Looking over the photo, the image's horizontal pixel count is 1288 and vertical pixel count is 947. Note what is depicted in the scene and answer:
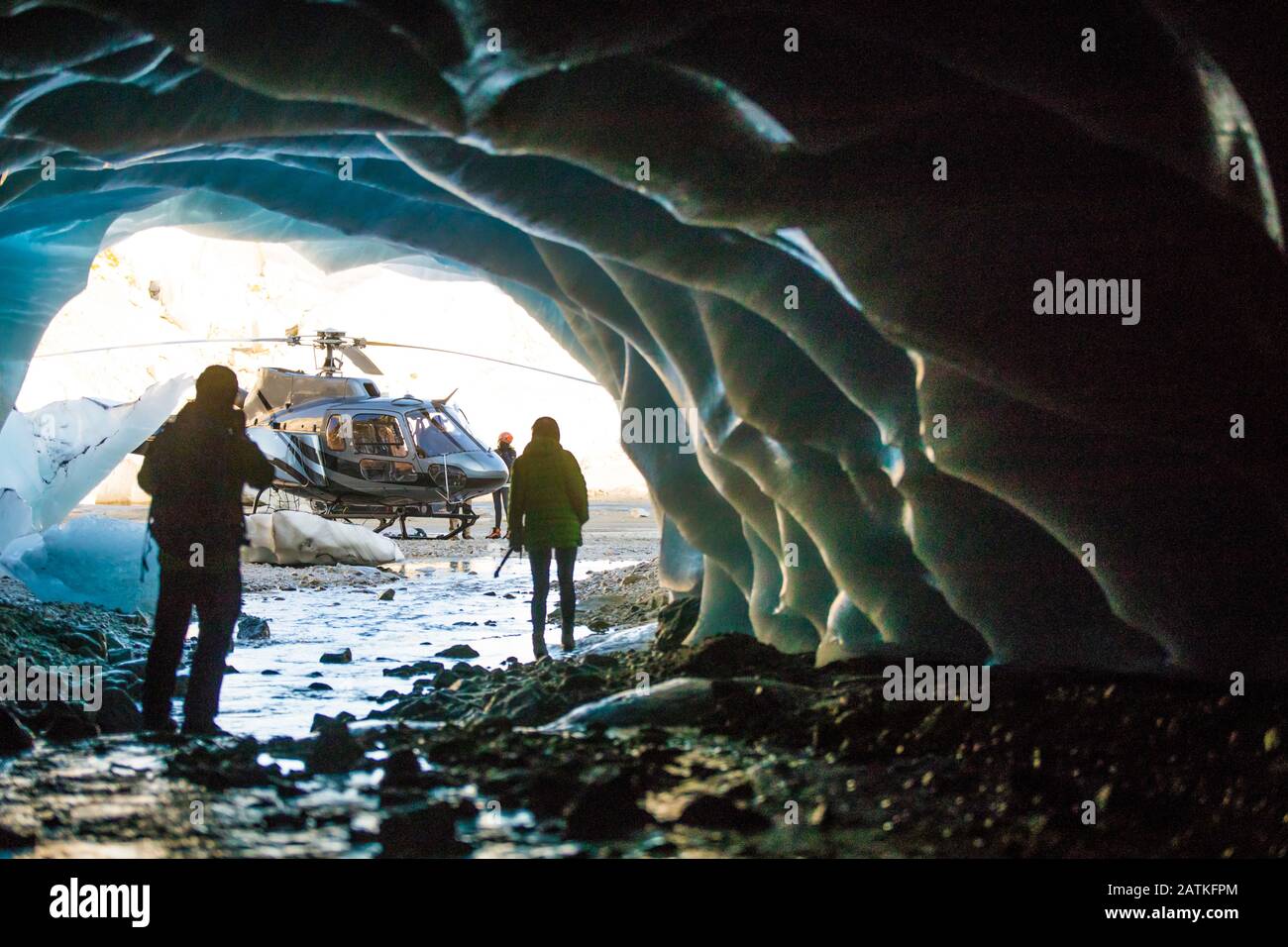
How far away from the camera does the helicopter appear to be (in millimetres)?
13531

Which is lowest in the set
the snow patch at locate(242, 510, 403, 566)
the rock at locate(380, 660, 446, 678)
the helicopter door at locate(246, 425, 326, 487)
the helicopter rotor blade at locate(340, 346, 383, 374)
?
the rock at locate(380, 660, 446, 678)

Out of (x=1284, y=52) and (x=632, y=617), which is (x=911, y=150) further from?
(x=632, y=617)

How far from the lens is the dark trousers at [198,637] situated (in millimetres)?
4066

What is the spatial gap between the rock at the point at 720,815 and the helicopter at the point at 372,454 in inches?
398

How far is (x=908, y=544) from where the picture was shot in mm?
5332

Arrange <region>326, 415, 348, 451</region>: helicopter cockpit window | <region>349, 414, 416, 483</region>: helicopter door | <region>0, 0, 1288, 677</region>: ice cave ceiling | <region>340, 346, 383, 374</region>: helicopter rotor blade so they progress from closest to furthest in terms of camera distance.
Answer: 1. <region>0, 0, 1288, 677</region>: ice cave ceiling
2. <region>326, 415, 348, 451</region>: helicopter cockpit window
3. <region>349, 414, 416, 483</region>: helicopter door
4. <region>340, 346, 383, 374</region>: helicopter rotor blade

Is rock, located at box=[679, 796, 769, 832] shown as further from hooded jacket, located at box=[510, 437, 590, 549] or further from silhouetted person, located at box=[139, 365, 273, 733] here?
hooded jacket, located at box=[510, 437, 590, 549]

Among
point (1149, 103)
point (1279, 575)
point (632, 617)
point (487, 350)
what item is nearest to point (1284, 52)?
point (1149, 103)

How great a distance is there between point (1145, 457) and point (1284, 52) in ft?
4.68

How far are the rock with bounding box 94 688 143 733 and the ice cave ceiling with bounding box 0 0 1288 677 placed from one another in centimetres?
220

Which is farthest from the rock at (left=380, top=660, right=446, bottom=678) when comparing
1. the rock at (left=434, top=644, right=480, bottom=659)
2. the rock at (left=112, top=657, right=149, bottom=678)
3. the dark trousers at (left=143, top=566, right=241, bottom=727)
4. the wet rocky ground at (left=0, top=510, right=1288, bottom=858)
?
the dark trousers at (left=143, top=566, right=241, bottom=727)

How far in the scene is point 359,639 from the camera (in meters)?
8.05

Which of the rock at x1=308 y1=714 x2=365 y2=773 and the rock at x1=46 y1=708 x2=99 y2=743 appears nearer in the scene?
the rock at x1=308 y1=714 x2=365 y2=773

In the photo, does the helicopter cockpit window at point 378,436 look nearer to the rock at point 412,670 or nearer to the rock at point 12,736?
the rock at point 412,670
